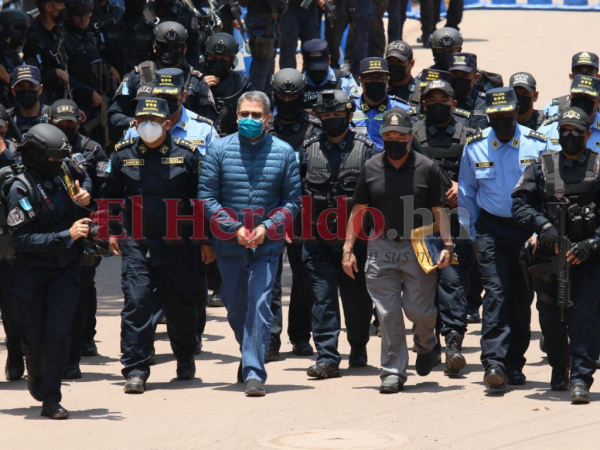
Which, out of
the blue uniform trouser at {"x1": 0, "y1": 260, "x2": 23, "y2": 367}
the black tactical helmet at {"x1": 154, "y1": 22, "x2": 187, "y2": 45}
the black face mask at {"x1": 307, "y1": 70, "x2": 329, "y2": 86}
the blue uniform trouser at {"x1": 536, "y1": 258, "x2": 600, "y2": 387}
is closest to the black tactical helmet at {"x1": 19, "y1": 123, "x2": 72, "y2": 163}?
the blue uniform trouser at {"x1": 0, "y1": 260, "x2": 23, "y2": 367}

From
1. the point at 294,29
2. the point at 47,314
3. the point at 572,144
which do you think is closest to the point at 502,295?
the point at 572,144

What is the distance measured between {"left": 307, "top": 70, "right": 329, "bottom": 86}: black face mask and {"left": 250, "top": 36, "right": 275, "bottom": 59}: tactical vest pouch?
350 cm

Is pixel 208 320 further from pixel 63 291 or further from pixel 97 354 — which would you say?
pixel 63 291

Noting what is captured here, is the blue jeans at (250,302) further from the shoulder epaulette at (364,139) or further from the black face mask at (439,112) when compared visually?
the black face mask at (439,112)

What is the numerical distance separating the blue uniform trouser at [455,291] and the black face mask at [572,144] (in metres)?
1.42

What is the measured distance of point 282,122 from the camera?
11.4 metres

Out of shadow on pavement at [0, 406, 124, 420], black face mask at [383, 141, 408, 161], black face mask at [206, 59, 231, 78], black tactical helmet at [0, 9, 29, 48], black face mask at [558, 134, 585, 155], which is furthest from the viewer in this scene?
black tactical helmet at [0, 9, 29, 48]

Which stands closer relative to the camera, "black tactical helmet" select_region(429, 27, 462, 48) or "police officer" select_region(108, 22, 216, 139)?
"police officer" select_region(108, 22, 216, 139)

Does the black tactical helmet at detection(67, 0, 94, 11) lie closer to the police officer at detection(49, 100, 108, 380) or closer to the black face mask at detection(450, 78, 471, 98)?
the police officer at detection(49, 100, 108, 380)

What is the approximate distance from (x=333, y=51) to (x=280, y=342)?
9343 millimetres

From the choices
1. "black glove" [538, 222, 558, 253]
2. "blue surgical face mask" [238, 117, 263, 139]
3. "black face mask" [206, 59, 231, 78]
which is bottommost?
"black glove" [538, 222, 558, 253]

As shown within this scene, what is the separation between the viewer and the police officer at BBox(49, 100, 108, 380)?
10.4 meters

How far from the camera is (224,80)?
1293 cm

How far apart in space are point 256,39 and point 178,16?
1.80 meters
